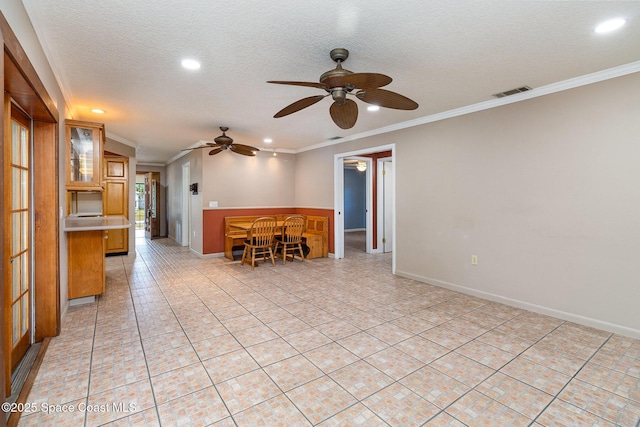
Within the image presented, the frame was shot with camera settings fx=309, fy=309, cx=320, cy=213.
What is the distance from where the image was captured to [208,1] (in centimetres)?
185

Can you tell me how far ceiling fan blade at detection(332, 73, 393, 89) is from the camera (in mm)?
Answer: 1992

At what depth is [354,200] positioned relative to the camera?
37.6 ft

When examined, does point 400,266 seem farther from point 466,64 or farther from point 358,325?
point 466,64

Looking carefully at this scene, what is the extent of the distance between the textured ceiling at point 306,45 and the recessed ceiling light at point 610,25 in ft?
0.17

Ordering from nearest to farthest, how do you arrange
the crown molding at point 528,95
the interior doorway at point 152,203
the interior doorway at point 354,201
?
the crown molding at point 528,95 → the interior doorway at point 152,203 → the interior doorway at point 354,201

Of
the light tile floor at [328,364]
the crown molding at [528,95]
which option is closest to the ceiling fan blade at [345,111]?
the light tile floor at [328,364]

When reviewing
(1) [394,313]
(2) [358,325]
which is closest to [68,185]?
(2) [358,325]

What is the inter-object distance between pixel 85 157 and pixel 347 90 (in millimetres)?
3142

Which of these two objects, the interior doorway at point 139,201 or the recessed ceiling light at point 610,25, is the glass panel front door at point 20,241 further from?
the interior doorway at point 139,201

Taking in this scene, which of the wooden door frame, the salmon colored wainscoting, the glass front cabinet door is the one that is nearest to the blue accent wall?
the salmon colored wainscoting

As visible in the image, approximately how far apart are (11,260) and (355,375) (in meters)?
2.42

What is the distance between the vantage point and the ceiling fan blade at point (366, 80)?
6.54 feet

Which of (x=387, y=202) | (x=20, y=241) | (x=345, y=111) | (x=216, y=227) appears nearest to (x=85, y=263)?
(x=20, y=241)

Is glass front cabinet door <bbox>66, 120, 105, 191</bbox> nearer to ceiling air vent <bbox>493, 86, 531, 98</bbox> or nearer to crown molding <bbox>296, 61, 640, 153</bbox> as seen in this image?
crown molding <bbox>296, 61, 640, 153</bbox>
